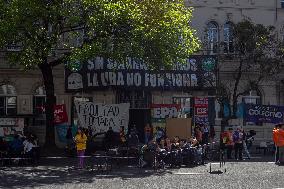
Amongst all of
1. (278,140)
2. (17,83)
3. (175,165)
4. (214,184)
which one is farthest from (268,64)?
(214,184)

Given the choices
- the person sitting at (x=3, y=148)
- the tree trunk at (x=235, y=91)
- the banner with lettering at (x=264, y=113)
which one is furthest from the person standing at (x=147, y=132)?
the person sitting at (x=3, y=148)

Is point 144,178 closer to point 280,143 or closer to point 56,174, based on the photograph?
point 56,174

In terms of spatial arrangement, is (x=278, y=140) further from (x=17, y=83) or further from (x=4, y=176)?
(x=17, y=83)

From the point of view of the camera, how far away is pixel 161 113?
34.6 meters

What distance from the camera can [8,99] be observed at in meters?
35.9

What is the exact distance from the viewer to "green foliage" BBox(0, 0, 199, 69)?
23.8 metres

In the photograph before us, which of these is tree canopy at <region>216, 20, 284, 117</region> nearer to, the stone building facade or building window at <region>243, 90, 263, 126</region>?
the stone building facade

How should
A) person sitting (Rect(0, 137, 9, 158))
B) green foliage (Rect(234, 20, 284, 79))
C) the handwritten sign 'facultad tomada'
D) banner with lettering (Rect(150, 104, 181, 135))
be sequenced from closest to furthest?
person sitting (Rect(0, 137, 9, 158))
the handwritten sign 'facultad tomada'
green foliage (Rect(234, 20, 284, 79))
banner with lettering (Rect(150, 104, 181, 135))

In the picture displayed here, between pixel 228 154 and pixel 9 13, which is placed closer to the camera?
pixel 9 13

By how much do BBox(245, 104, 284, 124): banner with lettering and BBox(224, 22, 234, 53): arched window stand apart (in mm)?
5011

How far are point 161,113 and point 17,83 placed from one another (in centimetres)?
949

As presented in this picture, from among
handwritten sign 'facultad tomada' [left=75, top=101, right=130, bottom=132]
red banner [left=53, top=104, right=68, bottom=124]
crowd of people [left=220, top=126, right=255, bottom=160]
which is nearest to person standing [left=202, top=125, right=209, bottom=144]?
crowd of people [left=220, top=126, right=255, bottom=160]

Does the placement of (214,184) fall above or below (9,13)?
below

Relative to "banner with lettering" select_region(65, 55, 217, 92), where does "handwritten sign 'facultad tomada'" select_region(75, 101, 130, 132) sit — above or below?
below
